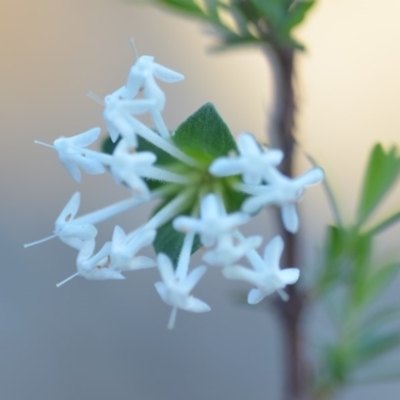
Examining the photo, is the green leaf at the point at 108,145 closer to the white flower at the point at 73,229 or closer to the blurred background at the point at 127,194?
the white flower at the point at 73,229

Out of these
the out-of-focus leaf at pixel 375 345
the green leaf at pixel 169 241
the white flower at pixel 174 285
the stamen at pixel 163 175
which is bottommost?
the out-of-focus leaf at pixel 375 345

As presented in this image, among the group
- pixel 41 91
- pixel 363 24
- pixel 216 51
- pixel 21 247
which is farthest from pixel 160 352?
pixel 216 51

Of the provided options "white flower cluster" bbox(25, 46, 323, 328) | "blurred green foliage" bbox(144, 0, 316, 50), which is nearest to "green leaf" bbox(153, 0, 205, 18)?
"blurred green foliage" bbox(144, 0, 316, 50)

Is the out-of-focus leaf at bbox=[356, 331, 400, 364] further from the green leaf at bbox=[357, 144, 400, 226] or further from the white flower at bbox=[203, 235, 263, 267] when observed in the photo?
the white flower at bbox=[203, 235, 263, 267]

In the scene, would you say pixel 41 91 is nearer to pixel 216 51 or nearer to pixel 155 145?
pixel 216 51

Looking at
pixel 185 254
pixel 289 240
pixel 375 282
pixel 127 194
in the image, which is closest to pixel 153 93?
pixel 185 254

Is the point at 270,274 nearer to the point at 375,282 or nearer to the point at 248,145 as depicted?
the point at 248,145

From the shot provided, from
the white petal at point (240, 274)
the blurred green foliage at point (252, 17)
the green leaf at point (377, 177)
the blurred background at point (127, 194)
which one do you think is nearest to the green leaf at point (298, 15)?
the blurred green foliage at point (252, 17)
